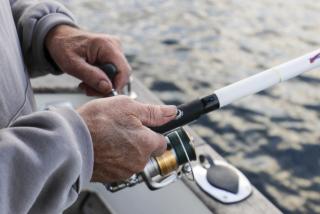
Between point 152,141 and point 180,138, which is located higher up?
point 152,141

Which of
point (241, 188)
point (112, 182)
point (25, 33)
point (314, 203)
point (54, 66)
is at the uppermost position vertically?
point (25, 33)

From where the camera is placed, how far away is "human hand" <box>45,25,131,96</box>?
150 cm

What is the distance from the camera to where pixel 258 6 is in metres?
5.95

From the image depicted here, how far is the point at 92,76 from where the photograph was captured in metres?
1.48

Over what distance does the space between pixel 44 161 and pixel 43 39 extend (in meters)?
0.68

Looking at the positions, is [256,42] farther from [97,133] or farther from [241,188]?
[97,133]

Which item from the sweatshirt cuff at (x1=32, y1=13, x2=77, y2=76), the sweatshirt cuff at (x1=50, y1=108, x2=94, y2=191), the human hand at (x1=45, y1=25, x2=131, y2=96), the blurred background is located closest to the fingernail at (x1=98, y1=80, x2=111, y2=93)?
the human hand at (x1=45, y1=25, x2=131, y2=96)

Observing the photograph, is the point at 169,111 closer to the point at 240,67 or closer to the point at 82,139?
the point at 82,139

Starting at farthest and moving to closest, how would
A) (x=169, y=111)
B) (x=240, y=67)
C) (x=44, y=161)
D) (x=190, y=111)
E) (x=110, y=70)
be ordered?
(x=240, y=67) → (x=110, y=70) → (x=190, y=111) → (x=169, y=111) → (x=44, y=161)

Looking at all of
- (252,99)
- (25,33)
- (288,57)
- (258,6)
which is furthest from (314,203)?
(258,6)

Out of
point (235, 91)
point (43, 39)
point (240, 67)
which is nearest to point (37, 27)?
point (43, 39)

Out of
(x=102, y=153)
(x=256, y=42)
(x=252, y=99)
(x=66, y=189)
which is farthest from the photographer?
(x=256, y=42)

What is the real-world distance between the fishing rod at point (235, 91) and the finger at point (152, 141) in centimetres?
5

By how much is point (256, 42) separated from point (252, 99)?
114 cm
